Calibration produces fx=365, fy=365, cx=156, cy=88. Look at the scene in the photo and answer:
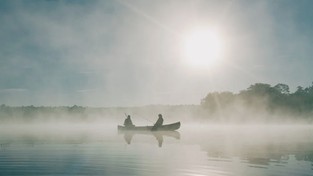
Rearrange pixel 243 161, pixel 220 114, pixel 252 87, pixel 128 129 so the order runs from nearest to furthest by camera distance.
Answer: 1. pixel 243 161
2. pixel 128 129
3. pixel 252 87
4. pixel 220 114

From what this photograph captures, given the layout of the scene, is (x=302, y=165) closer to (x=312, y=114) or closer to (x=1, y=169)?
(x=1, y=169)

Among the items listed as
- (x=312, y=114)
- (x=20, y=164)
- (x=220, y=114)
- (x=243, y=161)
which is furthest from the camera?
(x=220, y=114)

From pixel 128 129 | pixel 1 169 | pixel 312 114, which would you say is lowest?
pixel 1 169

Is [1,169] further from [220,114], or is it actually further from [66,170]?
[220,114]

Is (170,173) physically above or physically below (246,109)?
below

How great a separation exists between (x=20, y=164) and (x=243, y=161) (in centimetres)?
1324

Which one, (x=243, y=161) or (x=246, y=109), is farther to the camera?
(x=246, y=109)

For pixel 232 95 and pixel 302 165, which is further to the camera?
pixel 232 95

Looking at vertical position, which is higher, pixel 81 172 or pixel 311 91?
pixel 311 91

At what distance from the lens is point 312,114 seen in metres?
134

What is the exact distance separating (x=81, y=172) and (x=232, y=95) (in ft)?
499

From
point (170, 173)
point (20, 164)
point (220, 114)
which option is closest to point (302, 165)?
point (170, 173)

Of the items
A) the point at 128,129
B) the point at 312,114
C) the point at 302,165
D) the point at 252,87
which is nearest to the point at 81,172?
the point at 302,165

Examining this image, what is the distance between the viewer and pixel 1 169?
18781mm
